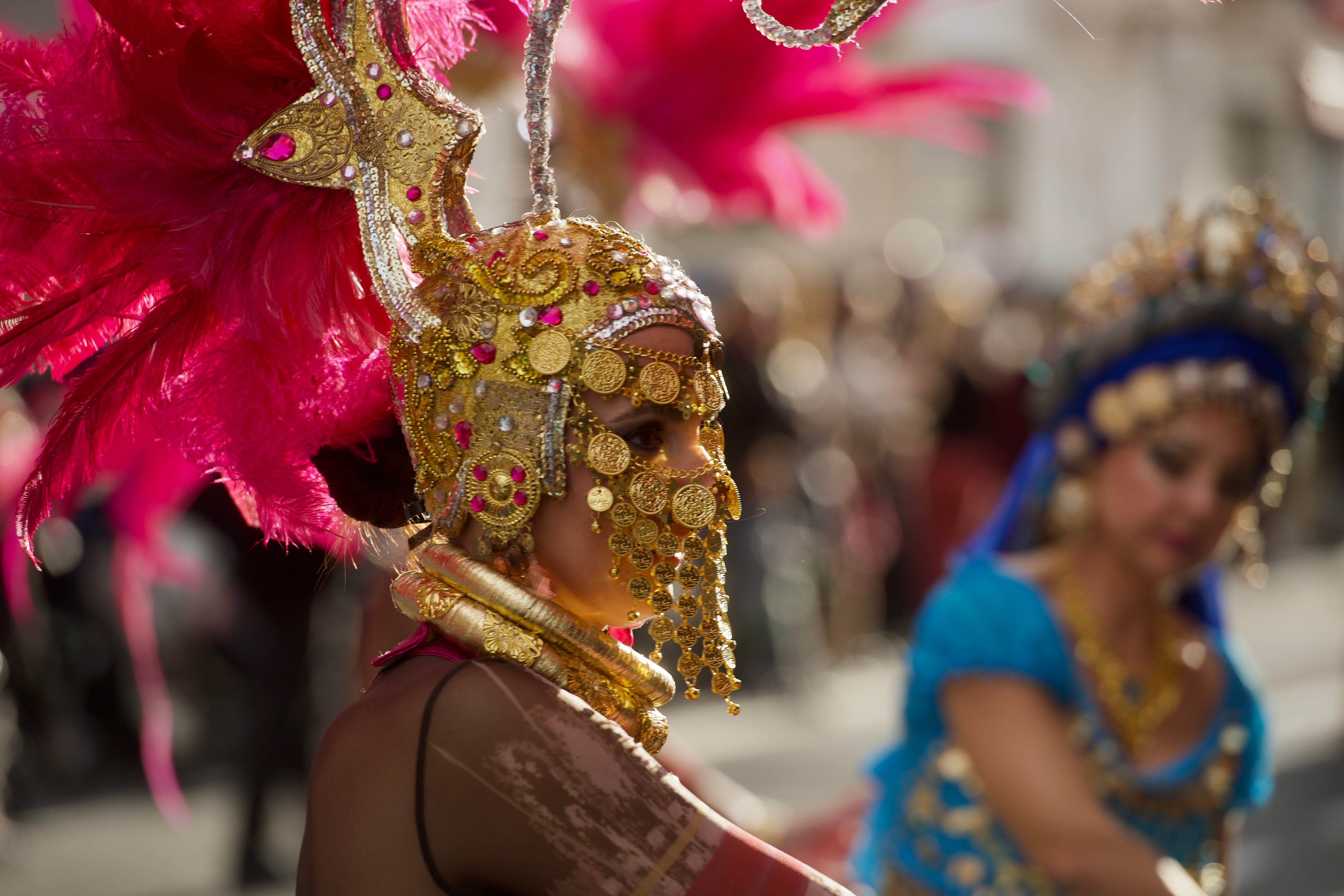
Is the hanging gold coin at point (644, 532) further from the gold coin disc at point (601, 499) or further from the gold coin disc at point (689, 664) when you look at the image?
the gold coin disc at point (689, 664)

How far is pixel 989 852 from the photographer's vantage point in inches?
114

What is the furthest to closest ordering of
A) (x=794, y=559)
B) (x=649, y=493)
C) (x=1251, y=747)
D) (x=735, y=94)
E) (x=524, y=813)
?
(x=794, y=559), (x=735, y=94), (x=1251, y=747), (x=649, y=493), (x=524, y=813)

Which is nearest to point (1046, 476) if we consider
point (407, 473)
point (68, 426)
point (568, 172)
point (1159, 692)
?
point (1159, 692)

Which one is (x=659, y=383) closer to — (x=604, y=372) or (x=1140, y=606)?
(x=604, y=372)

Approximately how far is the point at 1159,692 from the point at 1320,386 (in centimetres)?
78

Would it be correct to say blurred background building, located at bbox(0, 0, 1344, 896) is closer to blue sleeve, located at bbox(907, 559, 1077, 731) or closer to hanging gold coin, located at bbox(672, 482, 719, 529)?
hanging gold coin, located at bbox(672, 482, 719, 529)

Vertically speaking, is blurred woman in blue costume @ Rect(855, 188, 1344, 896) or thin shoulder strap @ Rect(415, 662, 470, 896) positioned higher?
blurred woman in blue costume @ Rect(855, 188, 1344, 896)

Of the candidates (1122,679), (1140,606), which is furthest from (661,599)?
(1140,606)

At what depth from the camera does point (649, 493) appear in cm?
159

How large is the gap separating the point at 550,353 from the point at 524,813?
531 millimetres

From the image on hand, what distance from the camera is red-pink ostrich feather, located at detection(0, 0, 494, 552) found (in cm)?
172

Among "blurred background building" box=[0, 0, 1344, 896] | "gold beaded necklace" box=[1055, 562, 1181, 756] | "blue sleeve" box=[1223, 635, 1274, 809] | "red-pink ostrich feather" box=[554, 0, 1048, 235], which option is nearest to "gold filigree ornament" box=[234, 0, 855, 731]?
"blurred background building" box=[0, 0, 1344, 896]

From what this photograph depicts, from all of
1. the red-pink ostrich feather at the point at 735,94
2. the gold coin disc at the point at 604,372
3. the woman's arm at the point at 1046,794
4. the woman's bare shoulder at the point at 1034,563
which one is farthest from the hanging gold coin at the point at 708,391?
the red-pink ostrich feather at the point at 735,94

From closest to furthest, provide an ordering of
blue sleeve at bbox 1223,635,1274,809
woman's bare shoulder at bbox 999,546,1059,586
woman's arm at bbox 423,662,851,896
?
woman's arm at bbox 423,662,851,896 < blue sleeve at bbox 1223,635,1274,809 < woman's bare shoulder at bbox 999,546,1059,586
